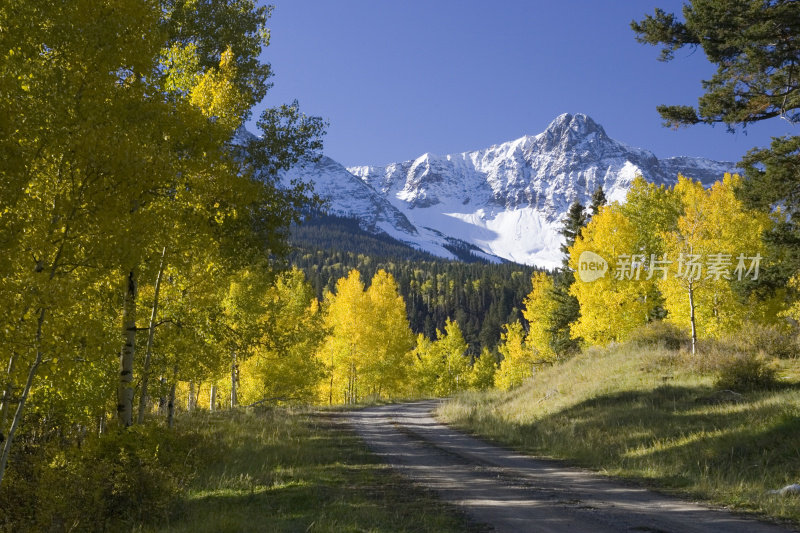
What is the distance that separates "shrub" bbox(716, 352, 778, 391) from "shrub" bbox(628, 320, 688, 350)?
923cm

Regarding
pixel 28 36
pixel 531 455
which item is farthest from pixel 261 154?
pixel 531 455

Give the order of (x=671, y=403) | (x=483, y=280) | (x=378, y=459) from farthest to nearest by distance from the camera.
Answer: (x=483, y=280), (x=671, y=403), (x=378, y=459)

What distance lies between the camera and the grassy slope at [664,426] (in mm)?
9750

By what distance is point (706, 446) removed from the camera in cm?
1184

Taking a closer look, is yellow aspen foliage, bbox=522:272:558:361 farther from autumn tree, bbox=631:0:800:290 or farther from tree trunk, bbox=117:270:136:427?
tree trunk, bbox=117:270:136:427

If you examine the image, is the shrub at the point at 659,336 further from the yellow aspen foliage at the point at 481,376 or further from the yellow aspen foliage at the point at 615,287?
the yellow aspen foliage at the point at 481,376

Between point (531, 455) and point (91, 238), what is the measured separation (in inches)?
480

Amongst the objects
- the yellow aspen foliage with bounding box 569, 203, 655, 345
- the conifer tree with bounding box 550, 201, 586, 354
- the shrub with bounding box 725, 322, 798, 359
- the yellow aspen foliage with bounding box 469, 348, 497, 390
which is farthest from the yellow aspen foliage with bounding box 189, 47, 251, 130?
the yellow aspen foliage with bounding box 469, 348, 497, 390

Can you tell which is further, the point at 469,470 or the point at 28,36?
the point at 469,470

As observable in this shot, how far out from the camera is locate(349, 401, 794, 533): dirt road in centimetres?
725

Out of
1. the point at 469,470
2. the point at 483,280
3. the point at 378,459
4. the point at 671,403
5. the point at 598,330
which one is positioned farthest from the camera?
the point at 483,280

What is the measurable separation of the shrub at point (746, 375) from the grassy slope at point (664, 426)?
19.3 inches

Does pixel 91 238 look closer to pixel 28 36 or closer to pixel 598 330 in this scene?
pixel 28 36

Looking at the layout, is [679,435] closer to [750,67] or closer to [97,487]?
[750,67]
